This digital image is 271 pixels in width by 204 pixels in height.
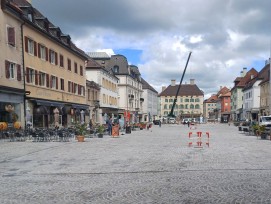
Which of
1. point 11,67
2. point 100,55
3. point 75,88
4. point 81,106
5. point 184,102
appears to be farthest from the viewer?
point 184,102

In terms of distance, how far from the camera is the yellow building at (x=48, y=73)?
98.7 ft

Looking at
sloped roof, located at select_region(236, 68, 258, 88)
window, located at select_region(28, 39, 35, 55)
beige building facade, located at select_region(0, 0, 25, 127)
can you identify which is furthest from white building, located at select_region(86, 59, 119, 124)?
sloped roof, located at select_region(236, 68, 258, 88)

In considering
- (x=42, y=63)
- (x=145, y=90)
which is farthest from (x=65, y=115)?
(x=145, y=90)

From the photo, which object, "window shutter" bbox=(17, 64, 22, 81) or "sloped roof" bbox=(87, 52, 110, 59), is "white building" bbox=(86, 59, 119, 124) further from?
"window shutter" bbox=(17, 64, 22, 81)

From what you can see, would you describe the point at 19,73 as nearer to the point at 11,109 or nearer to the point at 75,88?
the point at 11,109

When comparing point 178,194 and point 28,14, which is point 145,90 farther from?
point 178,194

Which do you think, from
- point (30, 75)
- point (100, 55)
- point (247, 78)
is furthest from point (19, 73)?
point (247, 78)

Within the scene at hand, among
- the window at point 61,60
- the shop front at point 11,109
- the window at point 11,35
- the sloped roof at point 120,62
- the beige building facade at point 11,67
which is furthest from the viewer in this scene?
the sloped roof at point 120,62

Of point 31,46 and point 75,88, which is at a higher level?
point 31,46

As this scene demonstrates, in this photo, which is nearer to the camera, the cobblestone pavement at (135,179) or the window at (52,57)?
the cobblestone pavement at (135,179)

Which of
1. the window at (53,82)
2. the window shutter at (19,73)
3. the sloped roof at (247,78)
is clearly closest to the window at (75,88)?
the window at (53,82)

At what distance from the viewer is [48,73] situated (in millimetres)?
34406

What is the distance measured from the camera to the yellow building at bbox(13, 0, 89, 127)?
3009cm

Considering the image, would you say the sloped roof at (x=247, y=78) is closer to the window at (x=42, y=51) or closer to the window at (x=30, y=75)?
the window at (x=42, y=51)
